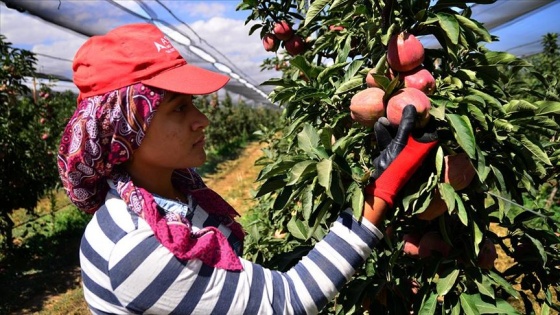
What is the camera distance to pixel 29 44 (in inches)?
346

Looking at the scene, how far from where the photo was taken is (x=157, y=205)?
1057mm

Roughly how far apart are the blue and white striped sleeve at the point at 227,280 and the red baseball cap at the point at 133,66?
0.30 meters

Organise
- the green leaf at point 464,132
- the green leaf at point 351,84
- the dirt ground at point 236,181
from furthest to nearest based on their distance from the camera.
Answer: the dirt ground at point 236,181
the green leaf at point 351,84
the green leaf at point 464,132

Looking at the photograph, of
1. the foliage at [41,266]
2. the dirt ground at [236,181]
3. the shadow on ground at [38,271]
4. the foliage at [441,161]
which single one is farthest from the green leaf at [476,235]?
the dirt ground at [236,181]

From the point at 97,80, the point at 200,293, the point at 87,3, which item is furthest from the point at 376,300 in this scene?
the point at 87,3

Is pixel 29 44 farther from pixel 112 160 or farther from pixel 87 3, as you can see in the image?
pixel 112 160

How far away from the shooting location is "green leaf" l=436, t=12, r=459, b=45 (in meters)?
1.04

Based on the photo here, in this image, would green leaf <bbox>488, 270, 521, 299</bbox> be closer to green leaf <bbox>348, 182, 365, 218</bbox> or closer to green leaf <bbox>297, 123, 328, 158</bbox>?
green leaf <bbox>348, 182, 365, 218</bbox>

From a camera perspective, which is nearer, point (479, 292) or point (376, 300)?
point (479, 292)

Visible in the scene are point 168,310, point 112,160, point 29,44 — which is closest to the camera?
point 168,310

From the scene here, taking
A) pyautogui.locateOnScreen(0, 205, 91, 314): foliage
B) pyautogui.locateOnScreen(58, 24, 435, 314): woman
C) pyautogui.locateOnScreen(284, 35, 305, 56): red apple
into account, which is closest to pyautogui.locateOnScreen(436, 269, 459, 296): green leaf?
pyautogui.locateOnScreen(58, 24, 435, 314): woman

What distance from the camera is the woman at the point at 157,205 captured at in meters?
0.93

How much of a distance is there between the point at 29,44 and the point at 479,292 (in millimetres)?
9458

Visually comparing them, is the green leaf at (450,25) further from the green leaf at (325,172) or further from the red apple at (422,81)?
the green leaf at (325,172)
